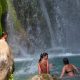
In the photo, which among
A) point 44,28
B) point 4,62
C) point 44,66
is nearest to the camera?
point 4,62

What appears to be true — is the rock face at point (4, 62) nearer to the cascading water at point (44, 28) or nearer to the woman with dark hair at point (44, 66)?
the woman with dark hair at point (44, 66)

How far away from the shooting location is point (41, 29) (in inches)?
1259

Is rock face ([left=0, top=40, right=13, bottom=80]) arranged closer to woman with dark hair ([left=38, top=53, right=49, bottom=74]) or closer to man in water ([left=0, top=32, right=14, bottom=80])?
man in water ([left=0, top=32, right=14, bottom=80])

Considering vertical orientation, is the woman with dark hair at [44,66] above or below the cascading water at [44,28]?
below

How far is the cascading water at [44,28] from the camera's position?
28984 mm

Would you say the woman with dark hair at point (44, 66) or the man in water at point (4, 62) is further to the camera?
the woman with dark hair at point (44, 66)

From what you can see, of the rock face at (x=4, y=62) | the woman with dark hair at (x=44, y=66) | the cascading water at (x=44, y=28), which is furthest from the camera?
the cascading water at (x=44, y=28)

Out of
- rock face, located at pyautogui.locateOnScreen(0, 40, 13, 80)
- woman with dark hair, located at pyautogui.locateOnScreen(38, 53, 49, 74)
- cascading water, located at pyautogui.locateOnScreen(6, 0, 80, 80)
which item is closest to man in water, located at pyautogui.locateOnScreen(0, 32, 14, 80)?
rock face, located at pyautogui.locateOnScreen(0, 40, 13, 80)

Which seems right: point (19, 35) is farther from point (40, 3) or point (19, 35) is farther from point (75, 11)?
point (75, 11)

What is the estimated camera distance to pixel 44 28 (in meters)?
32.2

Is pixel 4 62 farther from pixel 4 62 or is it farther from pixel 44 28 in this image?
pixel 44 28

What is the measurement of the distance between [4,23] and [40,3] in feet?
20.8

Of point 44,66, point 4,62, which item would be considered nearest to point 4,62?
point 4,62

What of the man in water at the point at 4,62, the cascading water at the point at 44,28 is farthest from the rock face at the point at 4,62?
the cascading water at the point at 44,28
